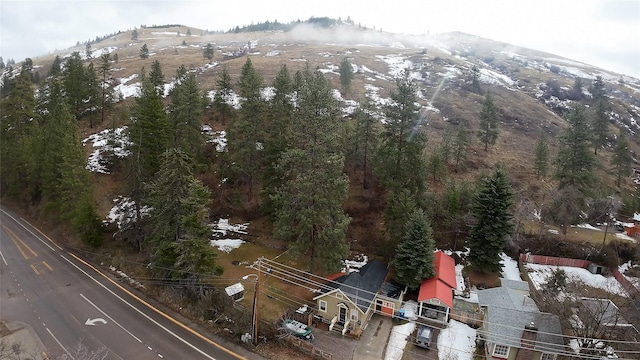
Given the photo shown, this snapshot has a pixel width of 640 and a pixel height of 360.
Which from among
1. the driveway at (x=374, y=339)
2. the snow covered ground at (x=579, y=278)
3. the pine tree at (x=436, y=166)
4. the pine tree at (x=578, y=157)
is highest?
the pine tree at (x=578, y=157)

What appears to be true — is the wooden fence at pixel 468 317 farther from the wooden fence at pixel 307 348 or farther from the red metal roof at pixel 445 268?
the wooden fence at pixel 307 348

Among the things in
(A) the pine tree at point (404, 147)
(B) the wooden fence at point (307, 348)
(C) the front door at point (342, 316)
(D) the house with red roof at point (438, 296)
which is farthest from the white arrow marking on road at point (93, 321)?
(A) the pine tree at point (404, 147)

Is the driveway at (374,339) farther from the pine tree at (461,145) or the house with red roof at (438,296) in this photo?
the pine tree at (461,145)

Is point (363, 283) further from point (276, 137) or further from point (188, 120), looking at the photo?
point (188, 120)

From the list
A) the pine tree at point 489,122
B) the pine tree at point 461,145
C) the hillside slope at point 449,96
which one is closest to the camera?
the hillside slope at point 449,96

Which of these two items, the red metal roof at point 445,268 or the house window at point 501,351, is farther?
the red metal roof at point 445,268

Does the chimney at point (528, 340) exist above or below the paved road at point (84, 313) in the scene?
above

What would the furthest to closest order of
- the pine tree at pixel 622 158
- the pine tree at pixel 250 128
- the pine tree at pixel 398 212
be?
the pine tree at pixel 622 158 < the pine tree at pixel 250 128 < the pine tree at pixel 398 212
